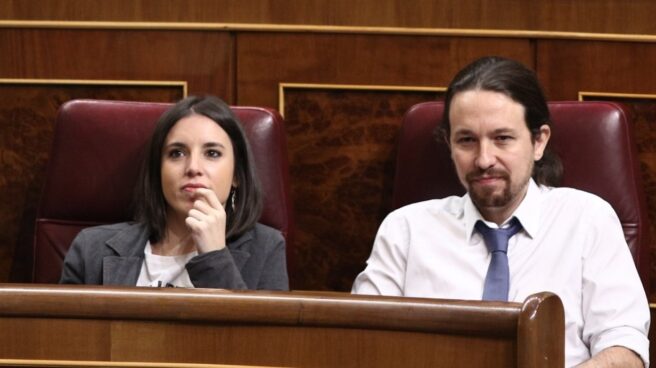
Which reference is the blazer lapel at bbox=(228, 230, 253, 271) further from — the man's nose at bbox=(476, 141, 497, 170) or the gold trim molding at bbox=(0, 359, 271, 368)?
the gold trim molding at bbox=(0, 359, 271, 368)

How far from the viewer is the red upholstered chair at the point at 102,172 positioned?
54.5 inches

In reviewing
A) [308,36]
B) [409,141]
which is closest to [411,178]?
[409,141]

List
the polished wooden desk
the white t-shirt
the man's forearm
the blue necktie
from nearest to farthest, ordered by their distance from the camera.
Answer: the polished wooden desk, the man's forearm, the blue necktie, the white t-shirt

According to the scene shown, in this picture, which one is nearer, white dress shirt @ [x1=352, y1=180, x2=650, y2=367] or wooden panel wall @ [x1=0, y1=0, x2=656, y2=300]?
white dress shirt @ [x1=352, y1=180, x2=650, y2=367]

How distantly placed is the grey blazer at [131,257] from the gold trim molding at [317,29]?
33 cm

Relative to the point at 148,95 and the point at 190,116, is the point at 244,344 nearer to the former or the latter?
the point at 190,116

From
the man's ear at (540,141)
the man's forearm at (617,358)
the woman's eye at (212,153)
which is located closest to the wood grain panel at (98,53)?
the woman's eye at (212,153)

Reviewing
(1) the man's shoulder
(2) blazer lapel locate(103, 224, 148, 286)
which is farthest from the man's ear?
(2) blazer lapel locate(103, 224, 148, 286)

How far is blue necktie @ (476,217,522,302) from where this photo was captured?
47.3 inches

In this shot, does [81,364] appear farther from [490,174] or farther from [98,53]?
[98,53]

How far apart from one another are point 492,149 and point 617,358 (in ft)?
0.87

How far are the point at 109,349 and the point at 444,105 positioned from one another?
2.20 feet

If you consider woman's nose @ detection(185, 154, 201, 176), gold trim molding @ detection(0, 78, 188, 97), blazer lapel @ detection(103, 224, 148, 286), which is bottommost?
blazer lapel @ detection(103, 224, 148, 286)

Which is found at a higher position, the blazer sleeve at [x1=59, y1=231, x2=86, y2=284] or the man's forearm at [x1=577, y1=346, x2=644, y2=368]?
the blazer sleeve at [x1=59, y1=231, x2=86, y2=284]
